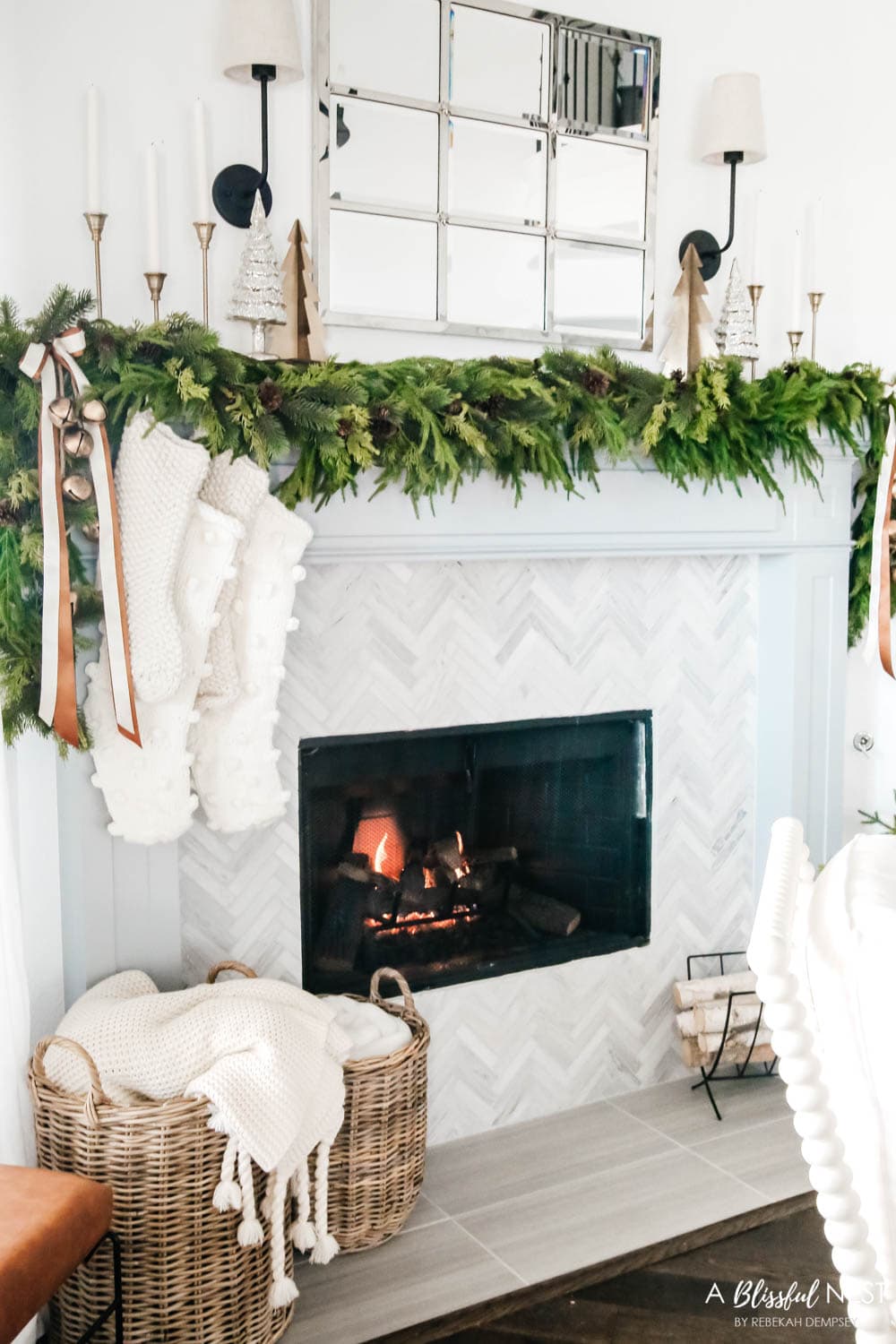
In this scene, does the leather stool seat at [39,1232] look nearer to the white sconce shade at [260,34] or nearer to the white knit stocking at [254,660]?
the white knit stocking at [254,660]

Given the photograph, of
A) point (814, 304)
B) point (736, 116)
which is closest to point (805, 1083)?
point (814, 304)

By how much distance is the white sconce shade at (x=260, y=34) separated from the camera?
2195mm

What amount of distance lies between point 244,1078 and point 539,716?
3.61 ft

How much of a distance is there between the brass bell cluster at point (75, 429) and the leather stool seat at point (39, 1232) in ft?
3.25

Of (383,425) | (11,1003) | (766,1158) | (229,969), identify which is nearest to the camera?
(11,1003)

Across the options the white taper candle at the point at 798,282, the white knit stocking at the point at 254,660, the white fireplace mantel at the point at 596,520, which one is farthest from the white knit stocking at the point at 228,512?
the white taper candle at the point at 798,282

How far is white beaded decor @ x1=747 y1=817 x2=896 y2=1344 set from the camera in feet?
3.62

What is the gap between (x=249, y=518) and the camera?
212 centimetres

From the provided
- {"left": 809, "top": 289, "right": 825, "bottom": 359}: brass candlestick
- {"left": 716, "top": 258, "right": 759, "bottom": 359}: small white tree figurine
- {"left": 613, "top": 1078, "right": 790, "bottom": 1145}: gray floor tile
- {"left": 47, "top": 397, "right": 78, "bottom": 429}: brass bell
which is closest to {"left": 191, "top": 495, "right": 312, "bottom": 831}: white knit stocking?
{"left": 47, "top": 397, "right": 78, "bottom": 429}: brass bell

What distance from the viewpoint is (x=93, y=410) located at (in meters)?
1.90

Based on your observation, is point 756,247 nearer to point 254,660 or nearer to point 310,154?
point 310,154

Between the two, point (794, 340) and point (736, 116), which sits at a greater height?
point (736, 116)

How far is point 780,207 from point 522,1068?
211cm

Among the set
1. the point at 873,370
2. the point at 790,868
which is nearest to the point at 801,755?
the point at 873,370
